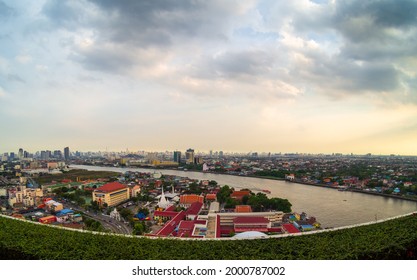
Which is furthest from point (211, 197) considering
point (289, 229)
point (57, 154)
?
point (57, 154)

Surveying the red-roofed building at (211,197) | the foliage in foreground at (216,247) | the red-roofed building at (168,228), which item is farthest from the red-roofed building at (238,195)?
the foliage in foreground at (216,247)

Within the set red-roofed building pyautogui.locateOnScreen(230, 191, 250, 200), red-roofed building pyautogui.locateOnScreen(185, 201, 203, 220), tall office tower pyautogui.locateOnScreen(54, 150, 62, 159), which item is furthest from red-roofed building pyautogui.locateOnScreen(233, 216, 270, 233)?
tall office tower pyautogui.locateOnScreen(54, 150, 62, 159)

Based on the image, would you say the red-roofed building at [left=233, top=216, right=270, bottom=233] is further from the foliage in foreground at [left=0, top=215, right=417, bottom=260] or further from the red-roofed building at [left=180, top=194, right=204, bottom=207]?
the red-roofed building at [left=180, top=194, right=204, bottom=207]

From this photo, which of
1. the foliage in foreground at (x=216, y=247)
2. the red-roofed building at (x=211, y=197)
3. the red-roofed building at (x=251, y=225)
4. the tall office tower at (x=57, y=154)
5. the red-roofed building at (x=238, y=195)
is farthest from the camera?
the tall office tower at (x=57, y=154)

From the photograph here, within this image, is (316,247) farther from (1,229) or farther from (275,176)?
(275,176)

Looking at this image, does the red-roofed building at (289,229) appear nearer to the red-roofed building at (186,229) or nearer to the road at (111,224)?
the red-roofed building at (186,229)
